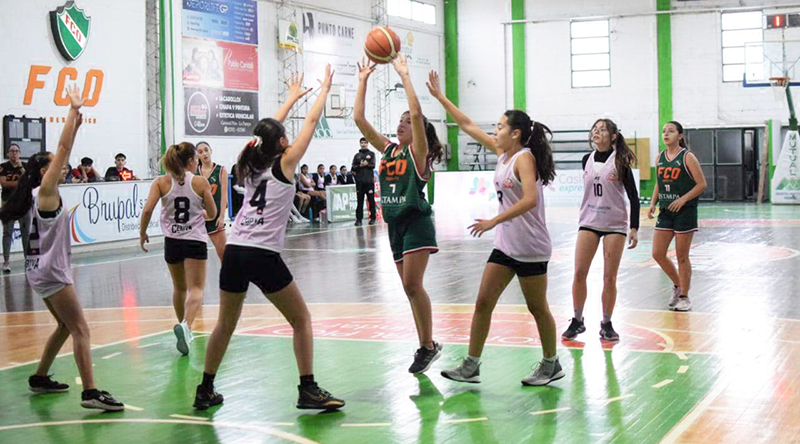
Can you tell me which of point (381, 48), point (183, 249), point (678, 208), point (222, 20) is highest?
point (222, 20)

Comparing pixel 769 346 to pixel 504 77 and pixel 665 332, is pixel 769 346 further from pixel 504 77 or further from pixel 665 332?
pixel 504 77

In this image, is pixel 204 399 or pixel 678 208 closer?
pixel 204 399

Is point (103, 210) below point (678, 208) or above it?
above

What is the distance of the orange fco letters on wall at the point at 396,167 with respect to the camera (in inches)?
294

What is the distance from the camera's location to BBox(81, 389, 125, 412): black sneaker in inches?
261

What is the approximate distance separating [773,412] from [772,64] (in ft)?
93.3

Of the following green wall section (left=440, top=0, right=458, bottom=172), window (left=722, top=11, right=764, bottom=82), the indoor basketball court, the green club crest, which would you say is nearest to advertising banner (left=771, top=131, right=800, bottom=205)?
the indoor basketball court

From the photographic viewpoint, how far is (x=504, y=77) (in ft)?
127

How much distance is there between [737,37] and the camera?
3566 cm

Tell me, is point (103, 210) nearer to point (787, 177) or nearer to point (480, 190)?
point (480, 190)

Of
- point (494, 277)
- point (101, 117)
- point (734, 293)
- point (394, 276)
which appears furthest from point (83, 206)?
point (494, 277)

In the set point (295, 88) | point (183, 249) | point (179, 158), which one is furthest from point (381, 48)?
point (183, 249)

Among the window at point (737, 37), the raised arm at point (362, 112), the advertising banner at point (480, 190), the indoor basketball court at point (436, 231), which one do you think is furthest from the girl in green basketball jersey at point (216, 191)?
the window at point (737, 37)

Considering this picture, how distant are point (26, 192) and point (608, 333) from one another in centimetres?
523
